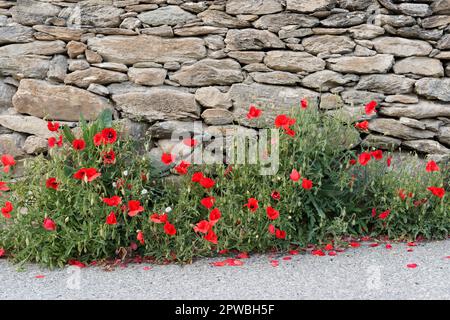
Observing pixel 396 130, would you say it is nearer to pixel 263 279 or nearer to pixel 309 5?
pixel 309 5

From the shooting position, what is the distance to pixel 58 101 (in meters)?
3.77

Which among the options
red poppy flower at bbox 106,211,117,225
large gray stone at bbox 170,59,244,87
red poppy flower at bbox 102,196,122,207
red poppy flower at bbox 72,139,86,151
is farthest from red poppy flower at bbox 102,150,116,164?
large gray stone at bbox 170,59,244,87

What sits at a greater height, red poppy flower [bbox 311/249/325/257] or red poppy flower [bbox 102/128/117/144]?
red poppy flower [bbox 102/128/117/144]

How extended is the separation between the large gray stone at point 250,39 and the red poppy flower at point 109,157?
1.30 m

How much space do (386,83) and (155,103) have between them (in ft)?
5.90

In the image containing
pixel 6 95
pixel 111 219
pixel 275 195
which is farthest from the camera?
pixel 6 95

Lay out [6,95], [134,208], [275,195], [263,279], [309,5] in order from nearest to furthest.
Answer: [263,279] → [134,208] → [275,195] → [309,5] → [6,95]

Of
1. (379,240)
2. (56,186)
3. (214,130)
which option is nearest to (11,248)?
(56,186)

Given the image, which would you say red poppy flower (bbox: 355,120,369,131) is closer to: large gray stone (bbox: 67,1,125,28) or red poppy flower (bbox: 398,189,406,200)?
red poppy flower (bbox: 398,189,406,200)

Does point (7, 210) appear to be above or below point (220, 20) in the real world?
below

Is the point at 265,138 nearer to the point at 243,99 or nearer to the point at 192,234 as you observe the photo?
the point at 243,99

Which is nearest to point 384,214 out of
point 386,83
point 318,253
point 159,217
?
point 318,253

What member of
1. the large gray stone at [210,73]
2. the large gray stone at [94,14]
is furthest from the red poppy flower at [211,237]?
the large gray stone at [94,14]

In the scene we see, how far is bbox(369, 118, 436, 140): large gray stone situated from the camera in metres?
3.79
